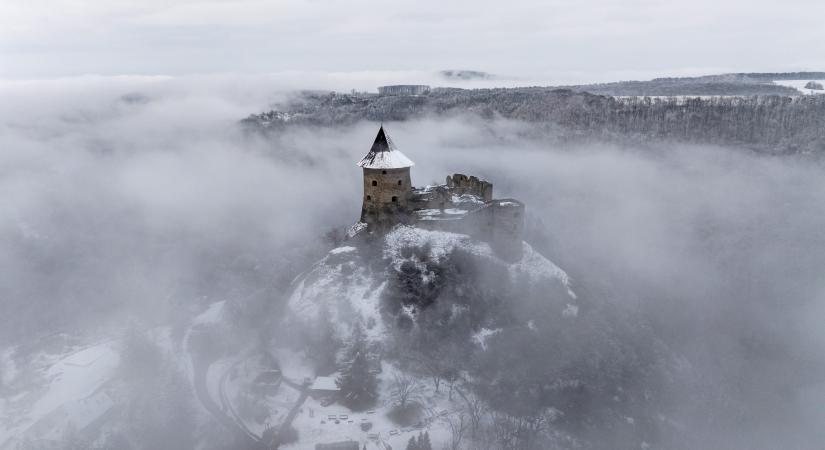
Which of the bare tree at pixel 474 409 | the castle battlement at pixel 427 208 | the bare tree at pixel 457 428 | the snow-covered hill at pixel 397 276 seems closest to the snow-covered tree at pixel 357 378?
the snow-covered hill at pixel 397 276

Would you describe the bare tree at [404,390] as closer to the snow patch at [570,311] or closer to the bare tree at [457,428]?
the bare tree at [457,428]

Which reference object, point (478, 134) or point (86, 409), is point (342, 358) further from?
point (478, 134)

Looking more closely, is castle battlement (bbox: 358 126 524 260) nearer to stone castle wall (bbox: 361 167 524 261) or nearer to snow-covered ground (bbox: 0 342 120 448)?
stone castle wall (bbox: 361 167 524 261)

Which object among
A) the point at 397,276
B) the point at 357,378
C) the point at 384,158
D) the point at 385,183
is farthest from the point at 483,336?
the point at 384,158

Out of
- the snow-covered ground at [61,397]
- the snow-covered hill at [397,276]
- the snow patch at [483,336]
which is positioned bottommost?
the snow-covered ground at [61,397]

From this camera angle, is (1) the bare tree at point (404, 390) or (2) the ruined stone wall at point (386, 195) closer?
(1) the bare tree at point (404, 390)

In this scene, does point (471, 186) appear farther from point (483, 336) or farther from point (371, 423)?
point (371, 423)

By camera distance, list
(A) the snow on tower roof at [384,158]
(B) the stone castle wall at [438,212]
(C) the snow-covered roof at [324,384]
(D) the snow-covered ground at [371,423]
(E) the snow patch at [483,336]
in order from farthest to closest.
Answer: (B) the stone castle wall at [438,212] → (A) the snow on tower roof at [384,158] → (E) the snow patch at [483,336] → (C) the snow-covered roof at [324,384] → (D) the snow-covered ground at [371,423]

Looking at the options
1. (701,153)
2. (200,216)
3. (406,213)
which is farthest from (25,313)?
(701,153)

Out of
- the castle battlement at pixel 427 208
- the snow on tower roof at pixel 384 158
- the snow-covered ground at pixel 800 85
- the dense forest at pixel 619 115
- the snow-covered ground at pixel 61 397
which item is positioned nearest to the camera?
the snow-covered ground at pixel 61 397
